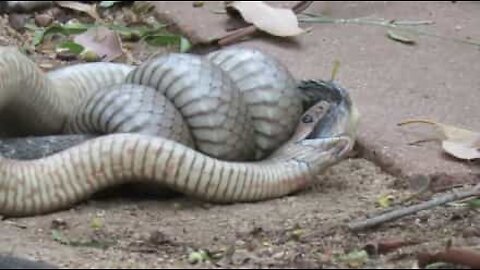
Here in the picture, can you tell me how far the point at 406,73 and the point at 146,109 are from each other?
1.17 m

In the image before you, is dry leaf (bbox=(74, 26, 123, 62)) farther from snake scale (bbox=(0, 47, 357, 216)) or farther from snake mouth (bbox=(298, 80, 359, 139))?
snake mouth (bbox=(298, 80, 359, 139))

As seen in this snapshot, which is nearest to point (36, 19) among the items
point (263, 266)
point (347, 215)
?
point (347, 215)

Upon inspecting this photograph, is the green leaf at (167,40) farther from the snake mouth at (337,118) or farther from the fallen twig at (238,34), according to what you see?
the snake mouth at (337,118)

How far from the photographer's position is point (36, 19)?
4.42 meters

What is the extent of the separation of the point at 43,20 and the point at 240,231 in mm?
2062

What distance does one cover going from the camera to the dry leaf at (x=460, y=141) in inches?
118

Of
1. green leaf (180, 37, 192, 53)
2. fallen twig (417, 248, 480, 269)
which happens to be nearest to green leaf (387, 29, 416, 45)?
green leaf (180, 37, 192, 53)

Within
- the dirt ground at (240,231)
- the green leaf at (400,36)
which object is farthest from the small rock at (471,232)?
the green leaf at (400,36)

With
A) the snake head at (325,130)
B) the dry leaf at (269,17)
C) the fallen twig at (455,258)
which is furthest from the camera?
the dry leaf at (269,17)

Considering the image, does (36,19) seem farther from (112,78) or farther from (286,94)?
(286,94)

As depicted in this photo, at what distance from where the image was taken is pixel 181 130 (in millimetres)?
2826

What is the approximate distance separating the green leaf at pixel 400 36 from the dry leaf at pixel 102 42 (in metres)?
0.90

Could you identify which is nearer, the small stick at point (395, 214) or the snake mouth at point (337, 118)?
the small stick at point (395, 214)

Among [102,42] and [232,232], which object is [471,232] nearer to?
[232,232]
